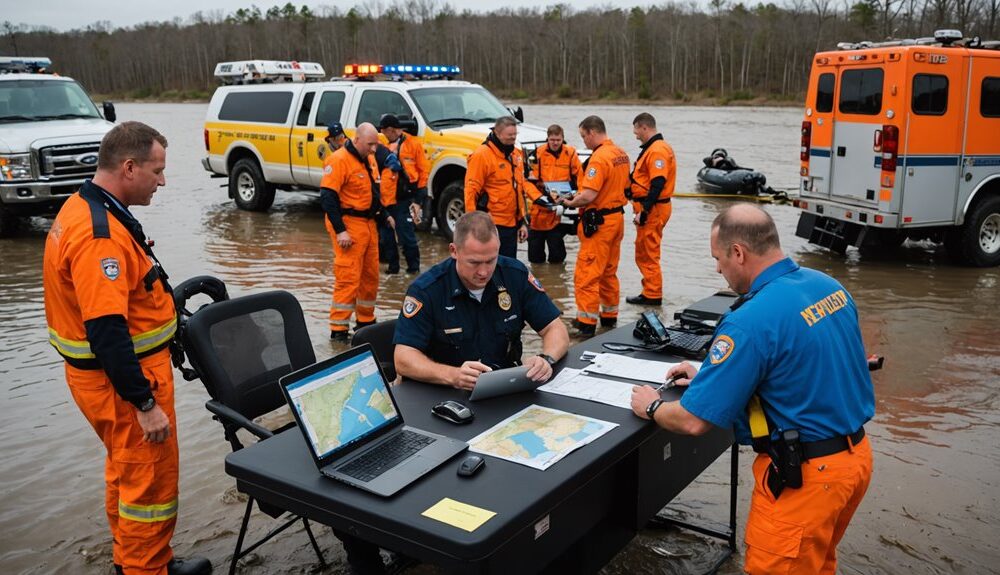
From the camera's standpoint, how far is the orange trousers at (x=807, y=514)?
2.61 meters

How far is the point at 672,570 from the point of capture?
3.68 metres

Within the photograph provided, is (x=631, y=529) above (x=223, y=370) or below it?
below

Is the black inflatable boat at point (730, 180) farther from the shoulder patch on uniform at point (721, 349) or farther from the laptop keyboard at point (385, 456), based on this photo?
the laptop keyboard at point (385, 456)

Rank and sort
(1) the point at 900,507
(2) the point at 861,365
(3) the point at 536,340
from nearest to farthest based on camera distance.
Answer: (2) the point at 861,365
(1) the point at 900,507
(3) the point at 536,340

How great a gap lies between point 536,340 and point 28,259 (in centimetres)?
733

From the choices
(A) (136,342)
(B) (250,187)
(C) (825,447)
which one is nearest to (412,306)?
(A) (136,342)

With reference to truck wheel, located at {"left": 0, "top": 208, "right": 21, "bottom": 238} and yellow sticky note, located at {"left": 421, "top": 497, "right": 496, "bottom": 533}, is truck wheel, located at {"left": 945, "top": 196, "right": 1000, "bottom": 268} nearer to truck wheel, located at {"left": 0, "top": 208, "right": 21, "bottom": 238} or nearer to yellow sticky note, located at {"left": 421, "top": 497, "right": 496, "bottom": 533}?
yellow sticky note, located at {"left": 421, "top": 497, "right": 496, "bottom": 533}

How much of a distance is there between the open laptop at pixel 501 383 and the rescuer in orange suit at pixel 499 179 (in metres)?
4.67

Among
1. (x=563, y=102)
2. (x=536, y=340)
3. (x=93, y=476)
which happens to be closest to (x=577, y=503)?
(x=93, y=476)

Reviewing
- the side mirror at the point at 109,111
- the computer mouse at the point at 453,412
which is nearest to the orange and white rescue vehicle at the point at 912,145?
the computer mouse at the point at 453,412

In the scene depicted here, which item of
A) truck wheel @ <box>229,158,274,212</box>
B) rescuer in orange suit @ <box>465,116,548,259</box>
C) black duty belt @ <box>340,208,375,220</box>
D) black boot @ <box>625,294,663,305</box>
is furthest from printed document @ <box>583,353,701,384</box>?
truck wheel @ <box>229,158,274,212</box>

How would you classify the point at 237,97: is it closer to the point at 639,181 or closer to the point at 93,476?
the point at 639,181

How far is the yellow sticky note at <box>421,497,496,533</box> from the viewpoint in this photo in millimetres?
2246

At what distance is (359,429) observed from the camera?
2789mm
